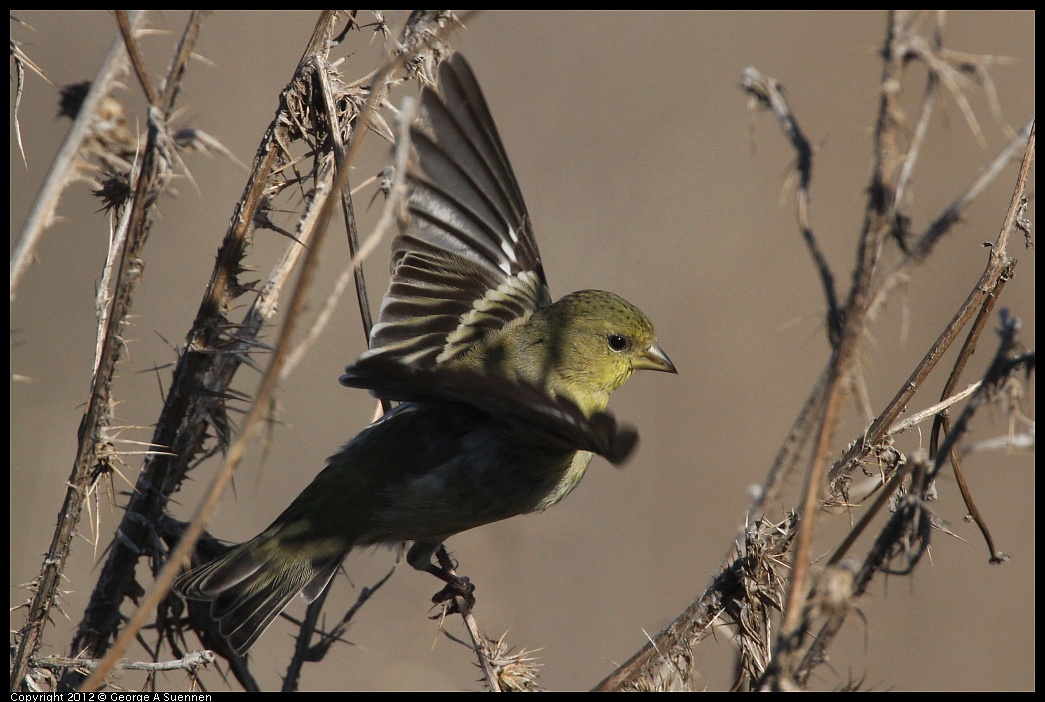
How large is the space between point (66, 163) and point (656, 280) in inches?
193

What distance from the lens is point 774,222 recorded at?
6559 millimetres

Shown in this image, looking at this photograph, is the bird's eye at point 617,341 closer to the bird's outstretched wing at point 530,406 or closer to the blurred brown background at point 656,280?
the bird's outstretched wing at point 530,406

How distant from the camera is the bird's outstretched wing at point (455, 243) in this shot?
11.2 feet

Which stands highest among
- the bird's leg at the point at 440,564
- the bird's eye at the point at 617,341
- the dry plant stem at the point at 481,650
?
the bird's eye at the point at 617,341

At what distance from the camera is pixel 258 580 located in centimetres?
326

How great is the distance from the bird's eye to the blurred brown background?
7.73 ft

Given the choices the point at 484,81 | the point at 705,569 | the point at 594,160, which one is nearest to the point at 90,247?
the point at 484,81

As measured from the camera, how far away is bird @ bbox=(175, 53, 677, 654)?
3.17 m

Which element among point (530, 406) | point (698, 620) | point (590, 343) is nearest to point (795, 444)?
point (698, 620)

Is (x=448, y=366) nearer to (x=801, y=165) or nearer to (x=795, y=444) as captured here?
(x=801, y=165)

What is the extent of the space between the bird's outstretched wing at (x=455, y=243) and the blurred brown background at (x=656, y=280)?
2278 millimetres

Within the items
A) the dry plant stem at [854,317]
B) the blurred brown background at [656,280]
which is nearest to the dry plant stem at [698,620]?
the dry plant stem at [854,317]

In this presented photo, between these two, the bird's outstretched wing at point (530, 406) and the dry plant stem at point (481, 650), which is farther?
the dry plant stem at point (481, 650)

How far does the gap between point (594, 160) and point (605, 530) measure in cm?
269
